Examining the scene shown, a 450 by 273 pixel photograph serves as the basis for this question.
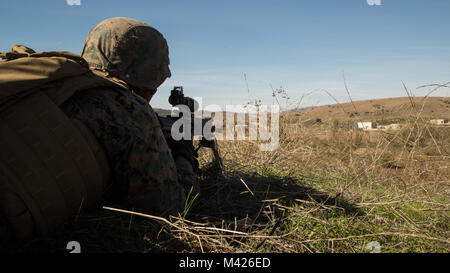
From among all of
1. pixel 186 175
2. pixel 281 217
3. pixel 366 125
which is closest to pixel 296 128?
pixel 366 125

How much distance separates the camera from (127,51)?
2223 mm

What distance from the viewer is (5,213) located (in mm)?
1260

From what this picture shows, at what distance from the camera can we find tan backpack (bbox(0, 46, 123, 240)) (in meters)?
1.28

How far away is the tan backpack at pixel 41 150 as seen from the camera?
Result: 1276 mm

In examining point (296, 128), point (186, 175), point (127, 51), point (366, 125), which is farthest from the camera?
point (296, 128)

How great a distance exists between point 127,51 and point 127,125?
84 cm

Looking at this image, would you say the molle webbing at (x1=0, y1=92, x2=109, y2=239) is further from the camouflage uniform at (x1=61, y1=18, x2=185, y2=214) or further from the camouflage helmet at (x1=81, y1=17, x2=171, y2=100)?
the camouflage helmet at (x1=81, y1=17, x2=171, y2=100)

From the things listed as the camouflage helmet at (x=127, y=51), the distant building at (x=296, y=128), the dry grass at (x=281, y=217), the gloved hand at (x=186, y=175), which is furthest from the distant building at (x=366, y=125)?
the camouflage helmet at (x=127, y=51)

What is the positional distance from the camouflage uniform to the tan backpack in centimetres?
8

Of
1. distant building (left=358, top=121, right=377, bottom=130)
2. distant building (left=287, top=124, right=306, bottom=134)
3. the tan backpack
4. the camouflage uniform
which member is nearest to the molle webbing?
the tan backpack

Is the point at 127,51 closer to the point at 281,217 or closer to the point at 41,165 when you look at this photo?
the point at 41,165

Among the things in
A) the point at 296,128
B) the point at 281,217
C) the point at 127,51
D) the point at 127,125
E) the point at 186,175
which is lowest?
the point at 281,217
